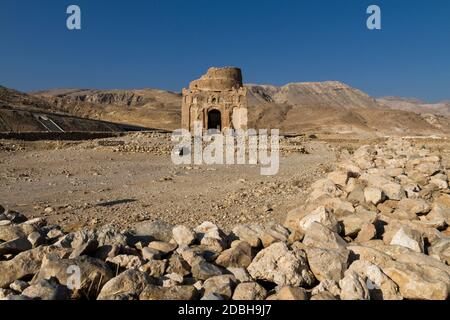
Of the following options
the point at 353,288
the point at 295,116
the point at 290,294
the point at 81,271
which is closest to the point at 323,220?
the point at 353,288

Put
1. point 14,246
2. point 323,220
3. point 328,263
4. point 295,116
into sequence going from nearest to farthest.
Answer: point 328,263 < point 14,246 < point 323,220 < point 295,116

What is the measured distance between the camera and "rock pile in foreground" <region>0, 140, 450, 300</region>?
3.00 meters

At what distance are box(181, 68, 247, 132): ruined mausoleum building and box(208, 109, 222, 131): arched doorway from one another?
0.55 ft

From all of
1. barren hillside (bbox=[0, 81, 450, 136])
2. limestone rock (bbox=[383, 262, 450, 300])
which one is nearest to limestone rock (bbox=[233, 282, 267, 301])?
limestone rock (bbox=[383, 262, 450, 300])

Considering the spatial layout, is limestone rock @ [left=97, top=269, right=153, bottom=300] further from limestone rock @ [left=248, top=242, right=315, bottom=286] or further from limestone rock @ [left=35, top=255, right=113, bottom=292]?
limestone rock @ [left=248, top=242, right=315, bottom=286]

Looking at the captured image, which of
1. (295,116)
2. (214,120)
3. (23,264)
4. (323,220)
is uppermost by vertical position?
(295,116)

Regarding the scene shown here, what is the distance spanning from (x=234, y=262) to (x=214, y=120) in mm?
29347

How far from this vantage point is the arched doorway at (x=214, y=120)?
31.8 m

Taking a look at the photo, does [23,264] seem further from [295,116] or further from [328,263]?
[295,116]

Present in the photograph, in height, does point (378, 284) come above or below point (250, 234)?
below

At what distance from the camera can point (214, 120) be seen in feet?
107

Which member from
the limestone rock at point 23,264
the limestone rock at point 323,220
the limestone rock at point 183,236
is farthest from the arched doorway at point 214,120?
the limestone rock at point 23,264

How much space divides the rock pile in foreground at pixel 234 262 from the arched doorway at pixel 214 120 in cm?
2733
